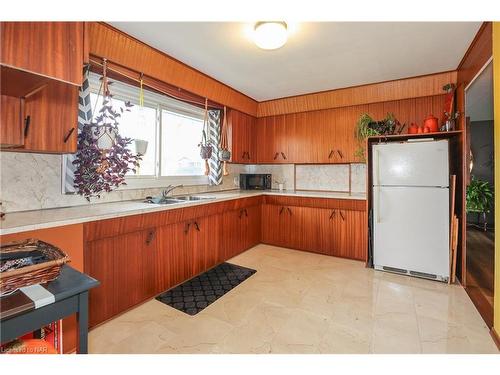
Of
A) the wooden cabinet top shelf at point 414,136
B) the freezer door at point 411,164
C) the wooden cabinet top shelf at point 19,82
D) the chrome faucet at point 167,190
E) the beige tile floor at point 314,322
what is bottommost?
the beige tile floor at point 314,322

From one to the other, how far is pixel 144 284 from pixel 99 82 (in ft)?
6.22

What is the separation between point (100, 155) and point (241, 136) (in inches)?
92.8

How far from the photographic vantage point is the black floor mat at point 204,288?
2.20m

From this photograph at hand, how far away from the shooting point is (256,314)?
6.74 feet

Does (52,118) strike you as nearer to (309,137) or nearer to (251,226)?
(251,226)

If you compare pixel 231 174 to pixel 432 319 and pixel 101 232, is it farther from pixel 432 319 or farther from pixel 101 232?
pixel 432 319

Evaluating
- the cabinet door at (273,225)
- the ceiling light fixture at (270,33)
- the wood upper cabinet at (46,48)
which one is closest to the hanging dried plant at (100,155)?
the wood upper cabinet at (46,48)

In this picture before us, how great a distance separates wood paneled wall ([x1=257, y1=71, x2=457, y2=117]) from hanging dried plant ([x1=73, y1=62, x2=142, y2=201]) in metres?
2.67

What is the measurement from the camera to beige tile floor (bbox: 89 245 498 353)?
1671 mm

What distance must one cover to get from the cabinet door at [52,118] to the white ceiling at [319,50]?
0.80 meters

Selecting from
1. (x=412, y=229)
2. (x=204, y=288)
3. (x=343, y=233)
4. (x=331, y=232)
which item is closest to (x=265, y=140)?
(x=331, y=232)

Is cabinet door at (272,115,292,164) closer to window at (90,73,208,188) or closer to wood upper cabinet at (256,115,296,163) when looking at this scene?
wood upper cabinet at (256,115,296,163)

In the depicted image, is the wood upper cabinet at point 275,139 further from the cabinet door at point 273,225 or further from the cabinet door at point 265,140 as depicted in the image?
the cabinet door at point 273,225
